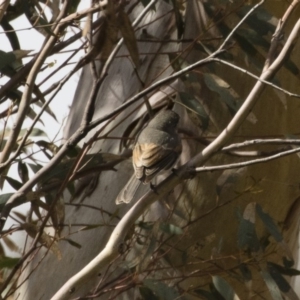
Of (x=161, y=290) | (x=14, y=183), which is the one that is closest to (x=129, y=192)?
(x=161, y=290)

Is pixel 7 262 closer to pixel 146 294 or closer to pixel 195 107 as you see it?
pixel 146 294

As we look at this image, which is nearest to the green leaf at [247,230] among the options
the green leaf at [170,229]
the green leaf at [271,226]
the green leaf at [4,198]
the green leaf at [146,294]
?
the green leaf at [271,226]

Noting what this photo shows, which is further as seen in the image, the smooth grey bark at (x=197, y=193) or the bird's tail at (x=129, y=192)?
the smooth grey bark at (x=197, y=193)

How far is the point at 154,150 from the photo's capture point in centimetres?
193

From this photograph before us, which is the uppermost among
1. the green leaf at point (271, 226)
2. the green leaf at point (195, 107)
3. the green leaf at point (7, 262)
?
the green leaf at point (195, 107)

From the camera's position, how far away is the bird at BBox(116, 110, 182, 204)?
1.80 meters

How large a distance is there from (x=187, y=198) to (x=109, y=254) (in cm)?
Answer: 72

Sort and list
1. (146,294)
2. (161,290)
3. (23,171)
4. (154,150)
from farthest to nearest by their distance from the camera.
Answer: (23,171) < (154,150) < (146,294) < (161,290)

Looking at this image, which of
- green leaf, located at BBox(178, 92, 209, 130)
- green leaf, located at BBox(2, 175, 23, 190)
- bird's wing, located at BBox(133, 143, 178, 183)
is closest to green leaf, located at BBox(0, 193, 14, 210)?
green leaf, located at BBox(2, 175, 23, 190)

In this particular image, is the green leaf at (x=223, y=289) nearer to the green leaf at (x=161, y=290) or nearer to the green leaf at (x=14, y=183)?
the green leaf at (x=161, y=290)

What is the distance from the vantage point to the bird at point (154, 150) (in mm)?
1802

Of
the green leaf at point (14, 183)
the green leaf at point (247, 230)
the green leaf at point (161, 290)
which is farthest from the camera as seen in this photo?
the green leaf at point (14, 183)

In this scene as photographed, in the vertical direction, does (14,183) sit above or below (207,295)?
above

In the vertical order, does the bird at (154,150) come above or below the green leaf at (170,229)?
above
